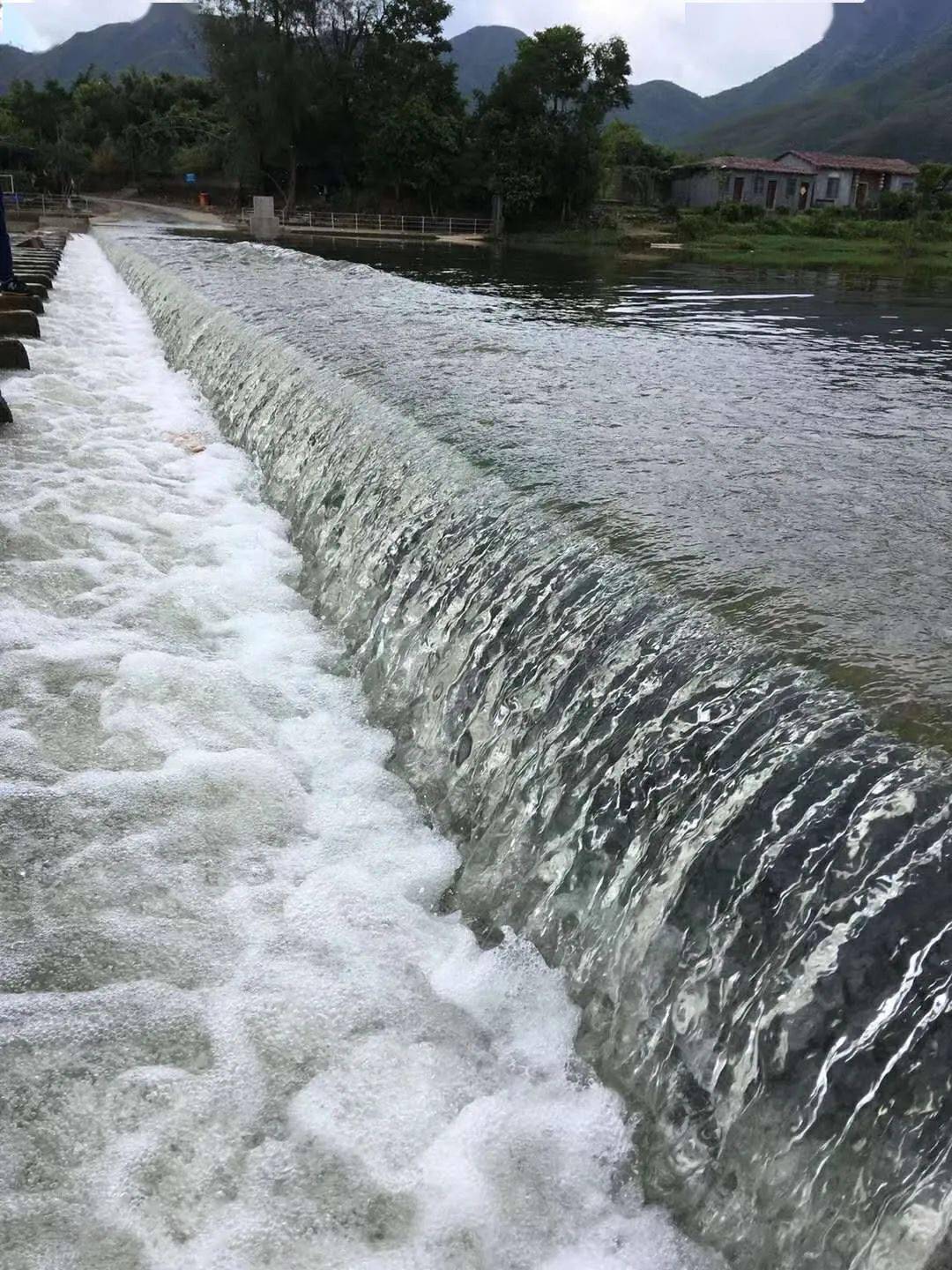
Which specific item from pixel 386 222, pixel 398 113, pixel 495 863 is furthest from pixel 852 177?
pixel 495 863

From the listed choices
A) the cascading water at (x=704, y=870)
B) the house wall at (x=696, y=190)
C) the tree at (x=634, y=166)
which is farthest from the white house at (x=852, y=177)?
the cascading water at (x=704, y=870)

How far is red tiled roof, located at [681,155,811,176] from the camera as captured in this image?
5984cm

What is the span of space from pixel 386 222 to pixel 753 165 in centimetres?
2930

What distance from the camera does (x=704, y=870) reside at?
7.51 feet

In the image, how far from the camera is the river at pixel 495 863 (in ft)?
6.50

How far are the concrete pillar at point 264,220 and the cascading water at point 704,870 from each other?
36599 mm

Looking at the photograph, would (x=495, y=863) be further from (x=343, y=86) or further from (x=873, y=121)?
(x=873, y=121)

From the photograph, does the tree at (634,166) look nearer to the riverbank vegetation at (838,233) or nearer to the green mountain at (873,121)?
the riverbank vegetation at (838,233)

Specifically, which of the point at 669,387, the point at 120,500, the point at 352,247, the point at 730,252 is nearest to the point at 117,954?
the point at 120,500

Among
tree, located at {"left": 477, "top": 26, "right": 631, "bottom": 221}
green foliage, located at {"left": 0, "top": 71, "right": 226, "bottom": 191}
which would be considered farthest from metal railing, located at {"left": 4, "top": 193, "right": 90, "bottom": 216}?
tree, located at {"left": 477, "top": 26, "right": 631, "bottom": 221}

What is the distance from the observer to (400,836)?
3.28 m

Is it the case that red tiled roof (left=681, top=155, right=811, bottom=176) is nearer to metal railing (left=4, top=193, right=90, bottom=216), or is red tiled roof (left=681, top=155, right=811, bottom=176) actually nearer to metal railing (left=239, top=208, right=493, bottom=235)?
metal railing (left=239, top=208, right=493, bottom=235)

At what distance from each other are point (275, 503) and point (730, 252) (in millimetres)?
31668

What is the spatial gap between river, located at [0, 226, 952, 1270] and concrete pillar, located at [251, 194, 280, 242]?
34.6 metres
